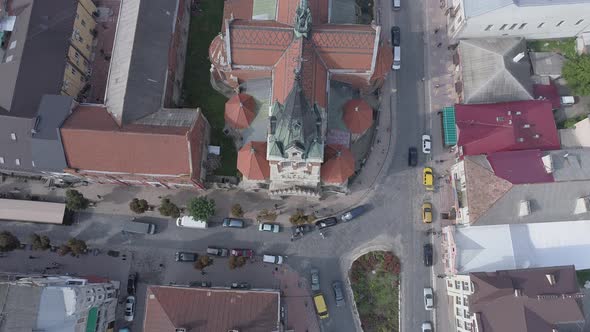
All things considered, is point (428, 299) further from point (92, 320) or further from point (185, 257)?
point (92, 320)

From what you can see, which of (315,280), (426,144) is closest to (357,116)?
(426,144)

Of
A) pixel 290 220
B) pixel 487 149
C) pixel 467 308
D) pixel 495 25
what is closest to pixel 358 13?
pixel 495 25

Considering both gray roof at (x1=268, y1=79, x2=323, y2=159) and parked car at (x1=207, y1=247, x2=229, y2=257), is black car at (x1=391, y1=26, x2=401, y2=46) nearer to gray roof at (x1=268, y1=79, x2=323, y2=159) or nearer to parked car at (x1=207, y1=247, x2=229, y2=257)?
gray roof at (x1=268, y1=79, x2=323, y2=159)

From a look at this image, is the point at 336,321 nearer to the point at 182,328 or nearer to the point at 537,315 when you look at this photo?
the point at 182,328

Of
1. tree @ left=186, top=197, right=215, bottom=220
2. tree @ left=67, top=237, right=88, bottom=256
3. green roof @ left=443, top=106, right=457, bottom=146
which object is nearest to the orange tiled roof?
tree @ left=186, top=197, right=215, bottom=220

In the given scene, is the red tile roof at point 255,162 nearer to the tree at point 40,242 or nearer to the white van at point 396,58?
the white van at point 396,58

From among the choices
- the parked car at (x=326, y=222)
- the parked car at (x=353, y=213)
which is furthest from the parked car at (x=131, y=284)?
the parked car at (x=353, y=213)
